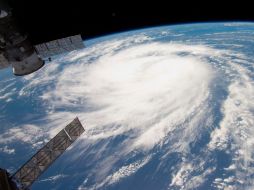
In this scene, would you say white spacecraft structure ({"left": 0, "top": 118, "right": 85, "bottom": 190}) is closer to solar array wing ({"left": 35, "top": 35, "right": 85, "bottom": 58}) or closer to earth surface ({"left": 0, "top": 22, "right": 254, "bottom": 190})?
solar array wing ({"left": 35, "top": 35, "right": 85, "bottom": 58})

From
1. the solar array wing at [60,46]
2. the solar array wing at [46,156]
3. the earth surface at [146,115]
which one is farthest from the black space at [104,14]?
the earth surface at [146,115]

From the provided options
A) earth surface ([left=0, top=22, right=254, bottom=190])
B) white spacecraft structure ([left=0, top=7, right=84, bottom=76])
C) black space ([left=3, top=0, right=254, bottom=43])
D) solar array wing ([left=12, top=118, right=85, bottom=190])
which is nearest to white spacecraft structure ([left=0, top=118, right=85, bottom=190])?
solar array wing ([left=12, top=118, right=85, bottom=190])

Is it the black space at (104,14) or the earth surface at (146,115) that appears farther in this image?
the earth surface at (146,115)

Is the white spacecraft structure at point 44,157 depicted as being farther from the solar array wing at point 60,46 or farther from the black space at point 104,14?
the black space at point 104,14

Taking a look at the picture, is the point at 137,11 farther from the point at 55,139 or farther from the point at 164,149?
the point at 164,149

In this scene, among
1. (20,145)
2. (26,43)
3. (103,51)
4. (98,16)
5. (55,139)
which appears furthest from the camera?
(103,51)

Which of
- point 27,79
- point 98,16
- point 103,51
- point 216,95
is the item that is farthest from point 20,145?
point 98,16
